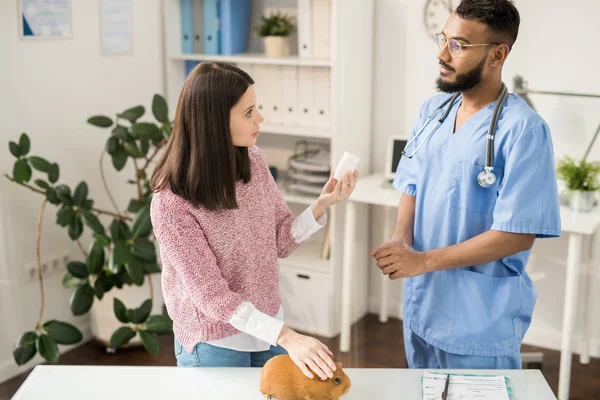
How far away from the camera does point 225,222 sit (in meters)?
1.73

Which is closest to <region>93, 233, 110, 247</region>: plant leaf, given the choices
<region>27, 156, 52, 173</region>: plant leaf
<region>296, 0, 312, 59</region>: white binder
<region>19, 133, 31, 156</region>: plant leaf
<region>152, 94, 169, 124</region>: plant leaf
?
<region>27, 156, 52, 173</region>: plant leaf

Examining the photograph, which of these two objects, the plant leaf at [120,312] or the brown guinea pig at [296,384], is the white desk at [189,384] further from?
the plant leaf at [120,312]

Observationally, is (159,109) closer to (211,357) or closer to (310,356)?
(211,357)

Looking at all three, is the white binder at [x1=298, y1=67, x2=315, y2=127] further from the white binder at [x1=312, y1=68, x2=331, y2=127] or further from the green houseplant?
the green houseplant

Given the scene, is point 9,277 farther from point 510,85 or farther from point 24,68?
point 510,85

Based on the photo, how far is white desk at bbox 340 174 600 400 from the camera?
9.43ft

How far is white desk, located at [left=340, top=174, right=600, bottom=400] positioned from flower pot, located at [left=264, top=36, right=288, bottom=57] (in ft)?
2.47

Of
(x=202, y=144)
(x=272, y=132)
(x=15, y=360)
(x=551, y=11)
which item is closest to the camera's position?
(x=202, y=144)

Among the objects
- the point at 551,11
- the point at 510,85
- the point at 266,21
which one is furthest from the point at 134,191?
the point at 551,11

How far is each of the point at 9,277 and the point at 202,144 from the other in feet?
6.19

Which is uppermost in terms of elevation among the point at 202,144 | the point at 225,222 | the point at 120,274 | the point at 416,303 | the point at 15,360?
the point at 202,144

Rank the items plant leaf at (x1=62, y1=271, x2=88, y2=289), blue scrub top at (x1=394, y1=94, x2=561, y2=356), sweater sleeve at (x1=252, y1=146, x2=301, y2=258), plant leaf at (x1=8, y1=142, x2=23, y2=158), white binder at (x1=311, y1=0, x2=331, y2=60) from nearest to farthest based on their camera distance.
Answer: blue scrub top at (x1=394, y1=94, x2=561, y2=356), sweater sleeve at (x1=252, y1=146, x2=301, y2=258), plant leaf at (x1=8, y1=142, x2=23, y2=158), plant leaf at (x1=62, y1=271, x2=88, y2=289), white binder at (x1=311, y1=0, x2=331, y2=60)

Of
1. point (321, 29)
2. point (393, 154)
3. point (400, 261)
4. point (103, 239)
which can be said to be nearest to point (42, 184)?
point (103, 239)

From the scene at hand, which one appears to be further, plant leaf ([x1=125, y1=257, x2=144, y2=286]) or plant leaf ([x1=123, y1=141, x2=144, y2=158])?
plant leaf ([x1=123, y1=141, x2=144, y2=158])
